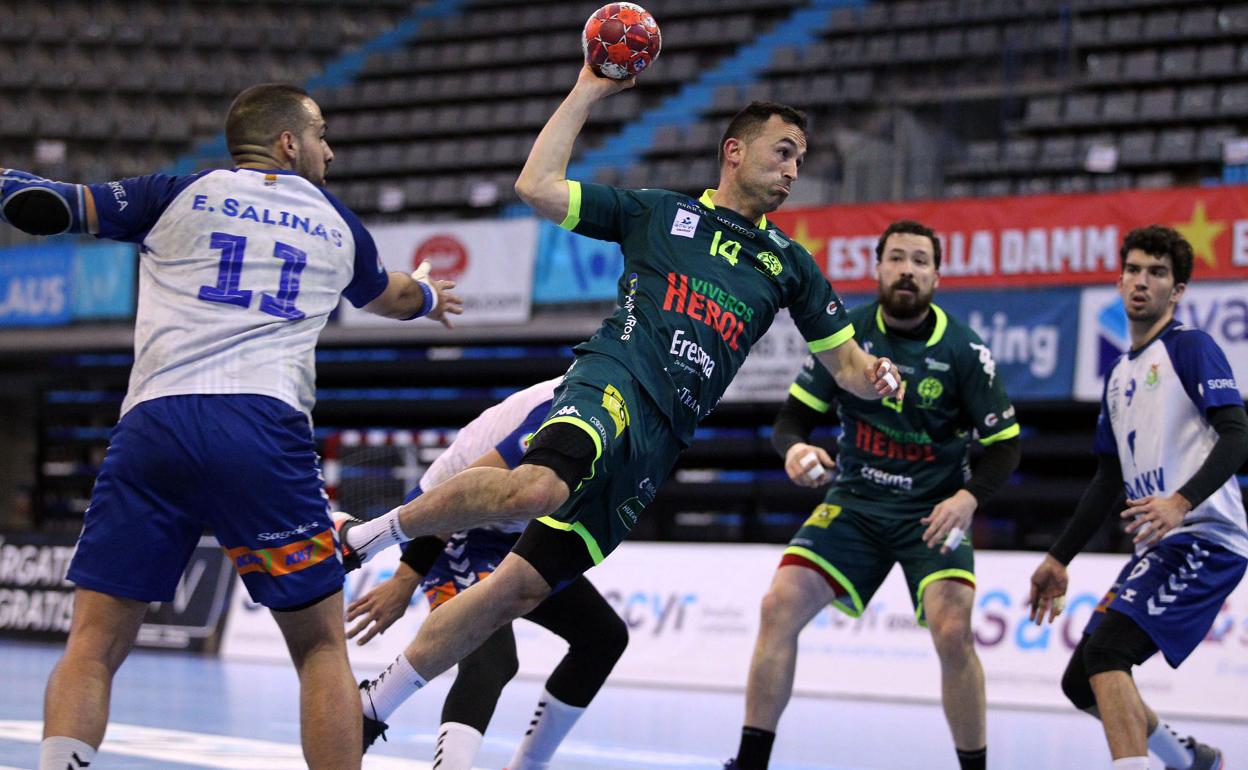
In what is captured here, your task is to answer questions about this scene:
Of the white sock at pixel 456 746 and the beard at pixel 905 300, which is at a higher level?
the beard at pixel 905 300

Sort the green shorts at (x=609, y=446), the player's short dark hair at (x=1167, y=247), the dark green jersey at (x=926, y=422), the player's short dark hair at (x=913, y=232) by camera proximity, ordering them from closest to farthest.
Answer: the green shorts at (x=609, y=446), the player's short dark hair at (x=1167, y=247), the dark green jersey at (x=926, y=422), the player's short dark hair at (x=913, y=232)

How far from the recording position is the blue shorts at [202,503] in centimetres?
364

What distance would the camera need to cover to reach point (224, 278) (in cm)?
381

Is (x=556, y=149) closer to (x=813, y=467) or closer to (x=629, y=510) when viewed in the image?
(x=629, y=510)

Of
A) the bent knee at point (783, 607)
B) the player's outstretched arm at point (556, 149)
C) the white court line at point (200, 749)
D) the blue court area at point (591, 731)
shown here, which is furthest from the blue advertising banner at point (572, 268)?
the player's outstretched arm at point (556, 149)

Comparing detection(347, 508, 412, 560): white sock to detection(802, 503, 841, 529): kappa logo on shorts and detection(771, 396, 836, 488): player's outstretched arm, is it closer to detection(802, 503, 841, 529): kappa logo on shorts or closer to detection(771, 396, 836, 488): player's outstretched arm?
detection(771, 396, 836, 488): player's outstretched arm

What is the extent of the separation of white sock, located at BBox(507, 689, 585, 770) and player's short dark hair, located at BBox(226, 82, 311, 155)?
2067 mm

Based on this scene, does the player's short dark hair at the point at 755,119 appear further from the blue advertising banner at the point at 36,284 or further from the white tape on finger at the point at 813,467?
the blue advertising banner at the point at 36,284

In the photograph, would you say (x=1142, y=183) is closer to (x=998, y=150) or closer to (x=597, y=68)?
(x=998, y=150)

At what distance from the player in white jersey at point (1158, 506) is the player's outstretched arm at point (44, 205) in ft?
11.0

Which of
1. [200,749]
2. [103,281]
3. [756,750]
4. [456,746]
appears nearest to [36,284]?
[103,281]

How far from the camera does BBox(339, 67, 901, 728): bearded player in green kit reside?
13.4 ft

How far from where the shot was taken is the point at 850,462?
6004mm

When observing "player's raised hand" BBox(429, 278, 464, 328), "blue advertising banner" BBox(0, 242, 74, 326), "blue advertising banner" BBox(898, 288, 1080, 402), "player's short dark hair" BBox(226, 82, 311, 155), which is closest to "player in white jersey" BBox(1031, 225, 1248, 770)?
"player's raised hand" BBox(429, 278, 464, 328)
